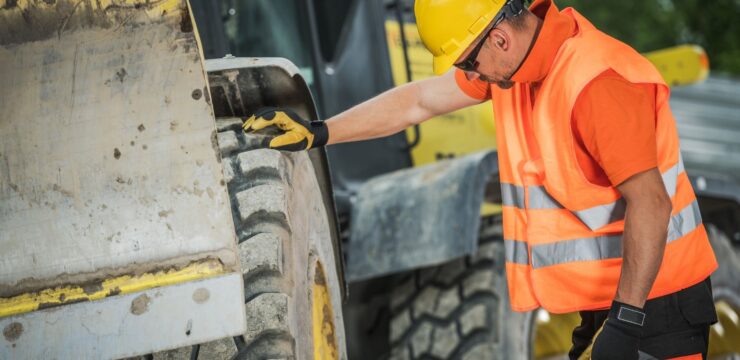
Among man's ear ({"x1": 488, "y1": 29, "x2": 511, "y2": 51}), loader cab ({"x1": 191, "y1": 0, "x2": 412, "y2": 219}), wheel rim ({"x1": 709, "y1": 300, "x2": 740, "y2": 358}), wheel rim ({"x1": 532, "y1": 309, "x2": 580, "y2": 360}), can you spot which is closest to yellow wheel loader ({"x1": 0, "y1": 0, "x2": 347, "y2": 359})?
man's ear ({"x1": 488, "y1": 29, "x2": 511, "y2": 51})

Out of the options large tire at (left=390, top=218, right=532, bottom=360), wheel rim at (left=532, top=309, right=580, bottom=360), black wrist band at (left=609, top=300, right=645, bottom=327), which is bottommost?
wheel rim at (left=532, top=309, right=580, bottom=360)

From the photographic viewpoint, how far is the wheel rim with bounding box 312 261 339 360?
3348mm

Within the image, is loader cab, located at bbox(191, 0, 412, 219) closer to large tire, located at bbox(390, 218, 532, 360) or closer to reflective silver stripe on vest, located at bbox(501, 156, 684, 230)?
large tire, located at bbox(390, 218, 532, 360)

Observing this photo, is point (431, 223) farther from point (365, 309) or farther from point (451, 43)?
point (451, 43)

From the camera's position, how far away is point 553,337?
5.29 m

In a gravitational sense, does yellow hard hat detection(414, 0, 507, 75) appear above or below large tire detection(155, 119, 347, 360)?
above

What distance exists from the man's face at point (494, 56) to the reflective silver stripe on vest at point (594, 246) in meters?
0.51

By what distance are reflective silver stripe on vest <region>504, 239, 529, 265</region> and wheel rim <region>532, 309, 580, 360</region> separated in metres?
1.67

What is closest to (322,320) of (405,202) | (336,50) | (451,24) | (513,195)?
(513,195)

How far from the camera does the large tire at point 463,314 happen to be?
15.4 feet

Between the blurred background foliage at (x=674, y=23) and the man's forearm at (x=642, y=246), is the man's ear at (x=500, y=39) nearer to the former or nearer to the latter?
the man's forearm at (x=642, y=246)

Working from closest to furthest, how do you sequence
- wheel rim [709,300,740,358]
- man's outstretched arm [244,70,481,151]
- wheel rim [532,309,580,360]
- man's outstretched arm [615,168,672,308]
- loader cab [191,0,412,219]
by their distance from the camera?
1. man's outstretched arm [615,168,672,308]
2. man's outstretched arm [244,70,481,151]
3. loader cab [191,0,412,219]
4. wheel rim [532,309,580,360]
5. wheel rim [709,300,740,358]

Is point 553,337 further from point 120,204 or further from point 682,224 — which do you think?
point 120,204

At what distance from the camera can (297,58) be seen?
513 centimetres
